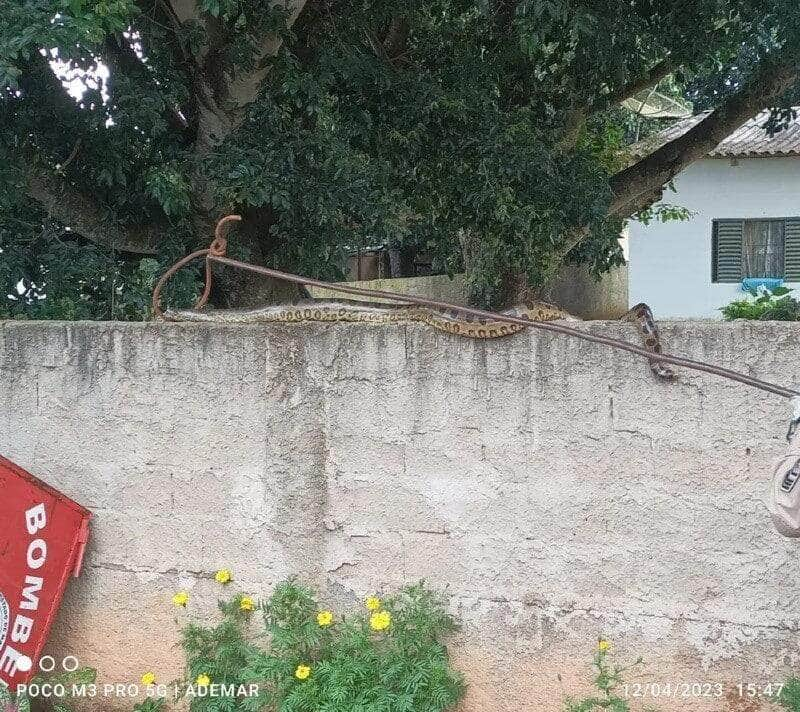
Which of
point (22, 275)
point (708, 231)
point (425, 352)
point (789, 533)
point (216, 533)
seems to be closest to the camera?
point (789, 533)

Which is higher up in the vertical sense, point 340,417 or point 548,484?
point 340,417

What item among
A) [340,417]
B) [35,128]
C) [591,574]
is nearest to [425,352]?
[340,417]

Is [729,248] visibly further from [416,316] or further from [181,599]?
[181,599]

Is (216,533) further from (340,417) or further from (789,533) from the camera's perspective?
(789,533)

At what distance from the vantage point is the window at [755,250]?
16406 millimetres

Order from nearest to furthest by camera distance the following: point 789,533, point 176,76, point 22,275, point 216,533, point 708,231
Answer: point 789,533 < point 216,533 < point 176,76 < point 22,275 < point 708,231

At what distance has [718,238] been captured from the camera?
16.5 metres

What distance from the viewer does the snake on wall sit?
3.05 m

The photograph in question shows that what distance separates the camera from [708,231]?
651 inches

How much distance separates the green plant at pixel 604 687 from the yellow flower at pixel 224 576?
1.42 m

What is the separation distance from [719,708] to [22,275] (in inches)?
191

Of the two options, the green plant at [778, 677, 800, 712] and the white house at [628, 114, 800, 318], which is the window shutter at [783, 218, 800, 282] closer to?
the white house at [628, 114, 800, 318]

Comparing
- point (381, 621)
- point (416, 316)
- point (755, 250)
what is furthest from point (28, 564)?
point (755, 250)

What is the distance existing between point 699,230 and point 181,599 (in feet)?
49.4
